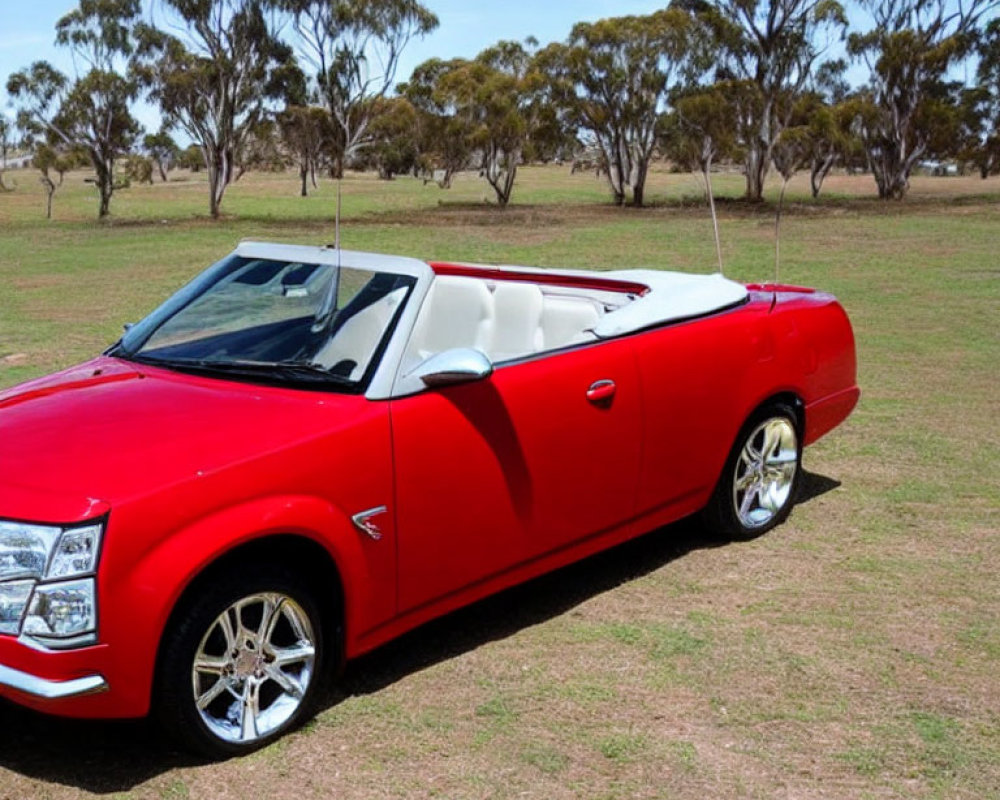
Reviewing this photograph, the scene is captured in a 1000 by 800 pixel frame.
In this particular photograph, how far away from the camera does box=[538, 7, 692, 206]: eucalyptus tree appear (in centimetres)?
4662

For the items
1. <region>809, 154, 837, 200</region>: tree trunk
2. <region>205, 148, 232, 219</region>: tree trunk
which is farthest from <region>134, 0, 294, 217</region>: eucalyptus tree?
<region>809, 154, 837, 200</region>: tree trunk

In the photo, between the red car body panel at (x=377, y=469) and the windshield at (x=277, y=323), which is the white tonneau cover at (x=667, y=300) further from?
the windshield at (x=277, y=323)

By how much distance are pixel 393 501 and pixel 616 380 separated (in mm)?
1198

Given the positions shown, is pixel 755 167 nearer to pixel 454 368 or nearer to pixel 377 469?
pixel 454 368

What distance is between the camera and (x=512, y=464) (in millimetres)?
4379

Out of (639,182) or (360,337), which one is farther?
(639,182)

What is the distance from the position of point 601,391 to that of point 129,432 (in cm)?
177

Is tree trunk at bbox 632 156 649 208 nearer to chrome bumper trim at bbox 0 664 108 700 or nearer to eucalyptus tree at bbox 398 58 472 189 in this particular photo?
eucalyptus tree at bbox 398 58 472 189

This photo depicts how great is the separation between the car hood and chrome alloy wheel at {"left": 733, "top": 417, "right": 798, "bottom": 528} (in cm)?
235

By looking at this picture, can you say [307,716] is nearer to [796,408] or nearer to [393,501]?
[393,501]

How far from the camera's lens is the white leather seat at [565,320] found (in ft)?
18.0

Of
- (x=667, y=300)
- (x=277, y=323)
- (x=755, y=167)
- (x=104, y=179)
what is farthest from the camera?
(x=755, y=167)

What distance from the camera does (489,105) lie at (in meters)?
49.6

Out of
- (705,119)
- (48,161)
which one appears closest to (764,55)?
(705,119)
